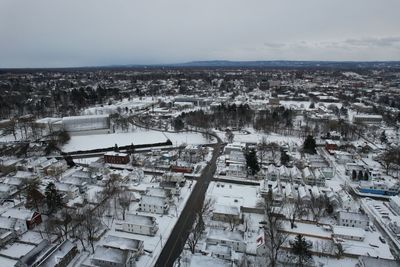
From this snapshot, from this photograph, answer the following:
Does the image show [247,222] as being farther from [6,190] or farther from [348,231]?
[6,190]

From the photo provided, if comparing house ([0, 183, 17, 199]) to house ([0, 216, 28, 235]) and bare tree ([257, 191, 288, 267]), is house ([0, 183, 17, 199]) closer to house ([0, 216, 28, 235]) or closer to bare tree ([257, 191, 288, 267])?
house ([0, 216, 28, 235])

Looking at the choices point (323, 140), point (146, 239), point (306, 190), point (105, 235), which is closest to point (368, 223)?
point (306, 190)

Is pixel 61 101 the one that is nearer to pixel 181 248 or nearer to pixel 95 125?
pixel 95 125

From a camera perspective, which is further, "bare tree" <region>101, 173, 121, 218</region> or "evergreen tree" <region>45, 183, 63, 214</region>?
"bare tree" <region>101, 173, 121, 218</region>

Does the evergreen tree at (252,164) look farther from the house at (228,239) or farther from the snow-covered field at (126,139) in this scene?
the snow-covered field at (126,139)

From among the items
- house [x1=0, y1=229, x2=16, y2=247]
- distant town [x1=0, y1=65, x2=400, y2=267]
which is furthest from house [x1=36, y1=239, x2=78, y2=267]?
house [x1=0, y1=229, x2=16, y2=247]
